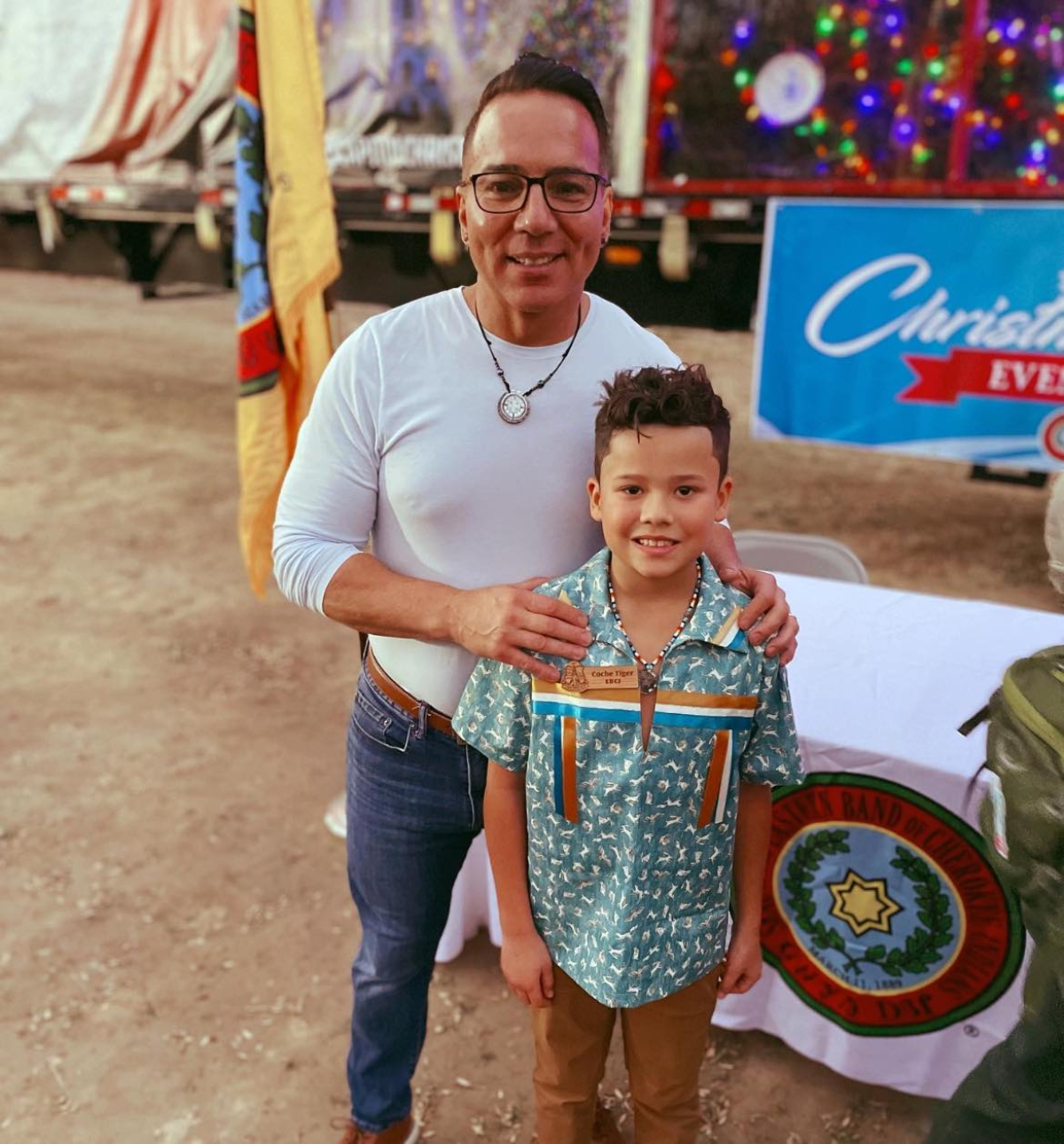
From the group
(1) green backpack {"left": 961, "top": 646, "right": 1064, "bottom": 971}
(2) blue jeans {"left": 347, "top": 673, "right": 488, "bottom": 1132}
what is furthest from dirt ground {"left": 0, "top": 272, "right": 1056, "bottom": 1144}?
(1) green backpack {"left": 961, "top": 646, "right": 1064, "bottom": 971}

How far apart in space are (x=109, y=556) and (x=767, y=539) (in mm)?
3828

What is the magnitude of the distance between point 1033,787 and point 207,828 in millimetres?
2723

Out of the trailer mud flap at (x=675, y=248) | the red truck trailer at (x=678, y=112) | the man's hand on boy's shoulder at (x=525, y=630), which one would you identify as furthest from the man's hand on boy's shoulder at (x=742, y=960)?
the trailer mud flap at (x=675, y=248)

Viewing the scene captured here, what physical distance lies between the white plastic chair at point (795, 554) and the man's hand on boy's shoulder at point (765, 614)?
1.61 metres

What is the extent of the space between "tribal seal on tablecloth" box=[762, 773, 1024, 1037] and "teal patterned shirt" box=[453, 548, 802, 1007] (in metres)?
0.57

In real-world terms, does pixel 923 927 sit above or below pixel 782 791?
below

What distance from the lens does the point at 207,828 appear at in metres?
3.25

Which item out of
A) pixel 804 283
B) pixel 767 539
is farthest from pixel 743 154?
pixel 767 539

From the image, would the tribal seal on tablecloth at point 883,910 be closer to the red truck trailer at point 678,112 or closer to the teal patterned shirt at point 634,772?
the teal patterned shirt at point 634,772

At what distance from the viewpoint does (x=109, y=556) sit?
5426 millimetres

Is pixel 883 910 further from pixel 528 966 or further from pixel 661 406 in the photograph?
pixel 661 406

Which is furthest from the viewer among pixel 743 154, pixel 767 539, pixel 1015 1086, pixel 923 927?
pixel 743 154

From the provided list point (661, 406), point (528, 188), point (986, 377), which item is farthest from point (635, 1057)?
point (986, 377)

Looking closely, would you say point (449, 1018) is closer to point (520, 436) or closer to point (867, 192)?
point (520, 436)
